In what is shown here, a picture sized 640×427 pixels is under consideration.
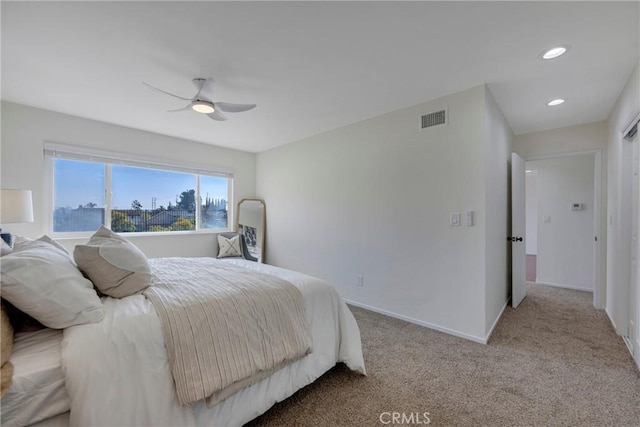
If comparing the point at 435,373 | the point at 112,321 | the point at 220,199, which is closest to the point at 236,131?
the point at 220,199

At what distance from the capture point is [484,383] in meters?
1.95

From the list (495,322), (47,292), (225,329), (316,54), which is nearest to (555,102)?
(495,322)

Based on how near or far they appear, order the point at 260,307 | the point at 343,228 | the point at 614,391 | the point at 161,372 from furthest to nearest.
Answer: the point at 343,228, the point at 614,391, the point at 260,307, the point at 161,372

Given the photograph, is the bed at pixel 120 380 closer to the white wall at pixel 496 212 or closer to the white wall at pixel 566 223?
the white wall at pixel 496 212

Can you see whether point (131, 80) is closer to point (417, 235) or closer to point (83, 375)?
point (83, 375)

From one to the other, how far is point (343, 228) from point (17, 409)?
3166 mm

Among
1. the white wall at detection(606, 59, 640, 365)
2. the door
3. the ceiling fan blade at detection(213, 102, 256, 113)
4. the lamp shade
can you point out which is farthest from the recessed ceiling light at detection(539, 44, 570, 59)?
the lamp shade

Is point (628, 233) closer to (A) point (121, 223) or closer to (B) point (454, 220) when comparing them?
(B) point (454, 220)

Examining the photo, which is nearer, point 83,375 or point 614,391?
point 83,375

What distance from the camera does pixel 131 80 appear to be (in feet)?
8.14

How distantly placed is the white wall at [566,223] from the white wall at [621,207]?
4.90ft

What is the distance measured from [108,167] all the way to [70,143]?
1.54 ft

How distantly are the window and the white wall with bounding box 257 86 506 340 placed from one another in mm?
1546

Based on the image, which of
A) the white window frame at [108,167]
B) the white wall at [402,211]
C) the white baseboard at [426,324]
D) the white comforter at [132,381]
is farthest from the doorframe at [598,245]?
the white window frame at [108,167]
